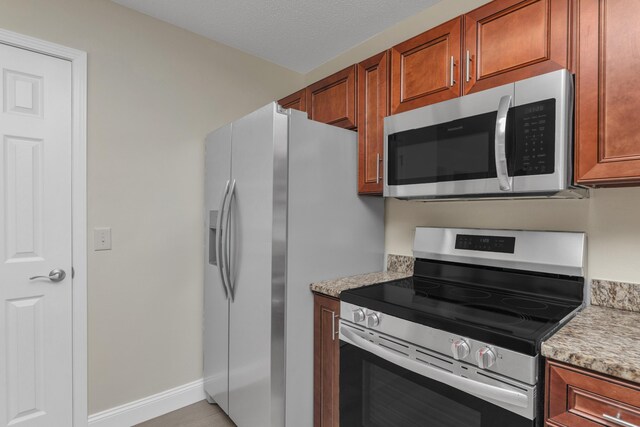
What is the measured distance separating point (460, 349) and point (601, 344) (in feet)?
1.30

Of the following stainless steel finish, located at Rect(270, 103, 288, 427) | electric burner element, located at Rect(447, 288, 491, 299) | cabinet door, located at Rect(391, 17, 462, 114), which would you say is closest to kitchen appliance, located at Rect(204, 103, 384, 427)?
stainless steel finish, located at Rect(270, 103, 288, 427)

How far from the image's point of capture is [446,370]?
122cm

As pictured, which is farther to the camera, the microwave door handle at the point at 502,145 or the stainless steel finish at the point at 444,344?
the microwave door handle at the point at 502,145

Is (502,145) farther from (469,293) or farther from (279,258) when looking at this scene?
(279,258)

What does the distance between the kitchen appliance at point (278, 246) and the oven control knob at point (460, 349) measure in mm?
823

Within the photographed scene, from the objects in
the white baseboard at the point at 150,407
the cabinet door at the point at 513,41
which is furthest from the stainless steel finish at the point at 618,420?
the white baseboard at the point at 150,407

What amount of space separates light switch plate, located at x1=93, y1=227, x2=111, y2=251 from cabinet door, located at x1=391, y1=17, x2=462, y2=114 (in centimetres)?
179

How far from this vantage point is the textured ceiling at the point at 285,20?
203cm

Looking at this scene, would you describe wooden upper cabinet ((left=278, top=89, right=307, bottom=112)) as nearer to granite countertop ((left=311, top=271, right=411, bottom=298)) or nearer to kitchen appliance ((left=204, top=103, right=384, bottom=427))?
kitchen appliance ((left=204, top=103, right=384, bottom=427))

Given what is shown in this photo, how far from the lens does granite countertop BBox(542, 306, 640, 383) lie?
90 centimetres

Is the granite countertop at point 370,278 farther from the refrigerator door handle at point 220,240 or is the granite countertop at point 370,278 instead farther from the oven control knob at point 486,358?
the oven control knob at point 486,358

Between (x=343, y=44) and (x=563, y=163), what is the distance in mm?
1813

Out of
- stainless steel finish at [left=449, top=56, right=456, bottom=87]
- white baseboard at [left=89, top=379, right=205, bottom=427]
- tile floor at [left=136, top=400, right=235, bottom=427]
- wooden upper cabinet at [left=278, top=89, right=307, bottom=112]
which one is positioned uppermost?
wooden upper cabinet at [left=278, top=89, right=307, bottom=112]

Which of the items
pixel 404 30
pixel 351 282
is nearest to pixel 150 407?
pixel 351 282
